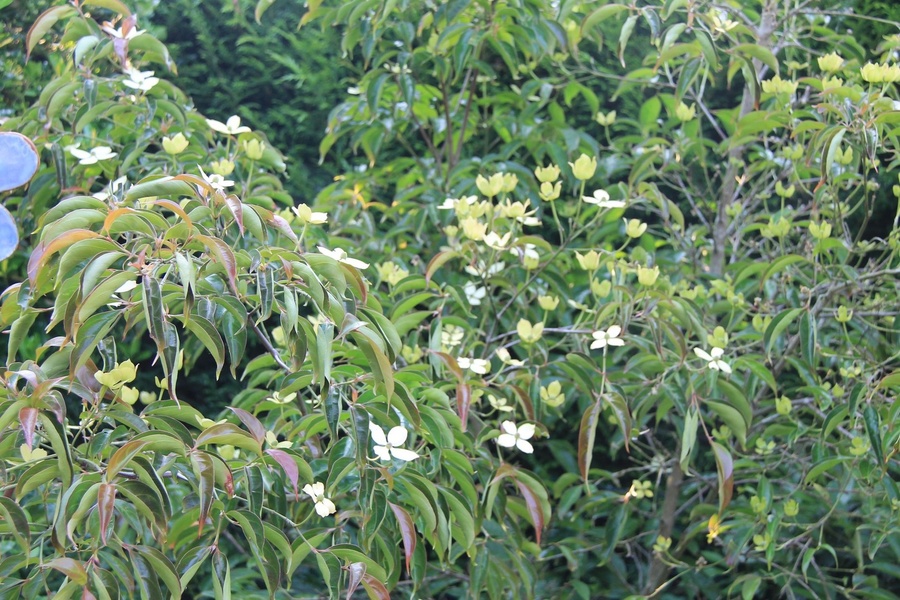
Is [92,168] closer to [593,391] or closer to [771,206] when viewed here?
[593,391]

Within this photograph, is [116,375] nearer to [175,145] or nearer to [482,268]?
[175,145]

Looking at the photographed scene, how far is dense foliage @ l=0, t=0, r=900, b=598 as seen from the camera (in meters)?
1.28

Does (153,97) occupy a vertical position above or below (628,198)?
above

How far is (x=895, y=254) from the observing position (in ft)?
6.26

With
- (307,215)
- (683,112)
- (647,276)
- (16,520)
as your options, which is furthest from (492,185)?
(16,520)

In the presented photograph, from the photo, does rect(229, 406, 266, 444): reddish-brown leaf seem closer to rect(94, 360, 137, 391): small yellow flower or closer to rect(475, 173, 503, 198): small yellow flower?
rect(94, 360, 137, 391): small yellow flower

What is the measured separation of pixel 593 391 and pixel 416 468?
416mm

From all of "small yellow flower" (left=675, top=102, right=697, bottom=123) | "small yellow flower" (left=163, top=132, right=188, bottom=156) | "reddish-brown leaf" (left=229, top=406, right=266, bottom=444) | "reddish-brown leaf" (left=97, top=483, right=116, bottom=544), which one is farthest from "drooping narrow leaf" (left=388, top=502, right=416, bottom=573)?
"small yellow flower" (left=675, top=102, right=697, bottom=123)

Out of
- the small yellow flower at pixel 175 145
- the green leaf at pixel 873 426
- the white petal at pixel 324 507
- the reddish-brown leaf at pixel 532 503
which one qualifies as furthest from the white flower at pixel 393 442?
the green leaf at pixel 873 426

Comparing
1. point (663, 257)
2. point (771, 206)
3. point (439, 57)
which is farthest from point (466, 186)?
point (771, 206)

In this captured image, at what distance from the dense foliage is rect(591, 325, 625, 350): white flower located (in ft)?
0.03

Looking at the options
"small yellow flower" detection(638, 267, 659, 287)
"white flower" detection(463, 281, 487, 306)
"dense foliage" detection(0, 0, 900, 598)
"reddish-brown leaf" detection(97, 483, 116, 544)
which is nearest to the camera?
"reddish-brown leaf" detection(97, 483, 116, 544)

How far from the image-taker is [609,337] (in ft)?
5.90

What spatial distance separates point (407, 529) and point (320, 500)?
188mm
